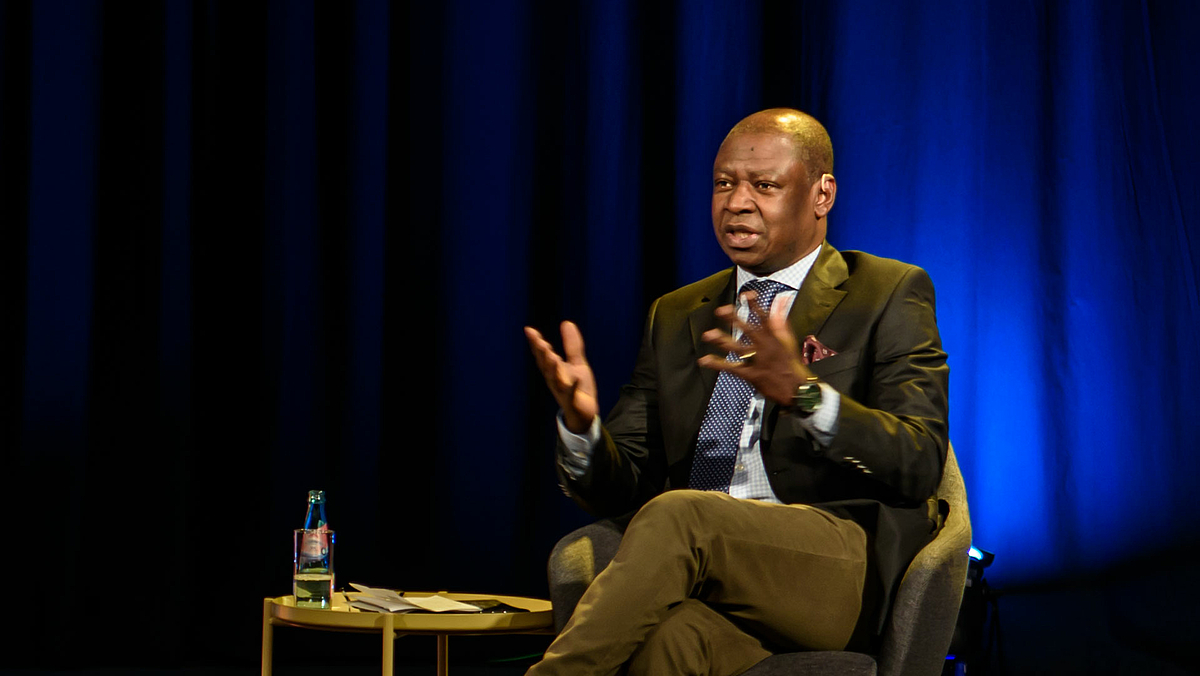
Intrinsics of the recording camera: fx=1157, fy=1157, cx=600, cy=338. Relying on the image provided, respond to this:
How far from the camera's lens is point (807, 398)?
1705 mm

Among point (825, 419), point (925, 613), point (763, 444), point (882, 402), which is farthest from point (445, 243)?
point (925, 613)

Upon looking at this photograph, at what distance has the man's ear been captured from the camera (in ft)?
7.16

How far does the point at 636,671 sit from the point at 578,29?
7.46 feet

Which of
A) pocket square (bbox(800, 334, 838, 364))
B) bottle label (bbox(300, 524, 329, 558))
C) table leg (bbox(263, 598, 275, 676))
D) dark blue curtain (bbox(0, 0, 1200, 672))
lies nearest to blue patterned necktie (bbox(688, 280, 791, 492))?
pocket square (bbox(800, 334, 838, 364))

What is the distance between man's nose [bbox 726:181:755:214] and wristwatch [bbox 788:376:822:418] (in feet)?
1.62

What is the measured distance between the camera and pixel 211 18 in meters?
3.35

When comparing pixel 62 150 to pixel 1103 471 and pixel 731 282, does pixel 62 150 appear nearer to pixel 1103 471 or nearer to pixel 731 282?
pixel 731 282

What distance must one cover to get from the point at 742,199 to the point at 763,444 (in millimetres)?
456

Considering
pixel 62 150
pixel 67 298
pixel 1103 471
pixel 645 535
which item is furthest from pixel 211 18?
pixel 1103 471

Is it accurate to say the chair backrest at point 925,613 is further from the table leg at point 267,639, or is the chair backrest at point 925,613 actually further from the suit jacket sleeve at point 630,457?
the table leg at point 267,639

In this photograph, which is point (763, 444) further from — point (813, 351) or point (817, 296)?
point (817, 296)

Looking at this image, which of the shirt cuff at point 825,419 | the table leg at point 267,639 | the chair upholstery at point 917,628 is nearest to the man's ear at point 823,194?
the shirt cuff at point 825,419

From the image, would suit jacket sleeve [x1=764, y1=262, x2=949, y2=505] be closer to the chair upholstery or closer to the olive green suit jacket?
the olive green suit jacket

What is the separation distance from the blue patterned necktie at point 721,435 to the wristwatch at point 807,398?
34 cm
